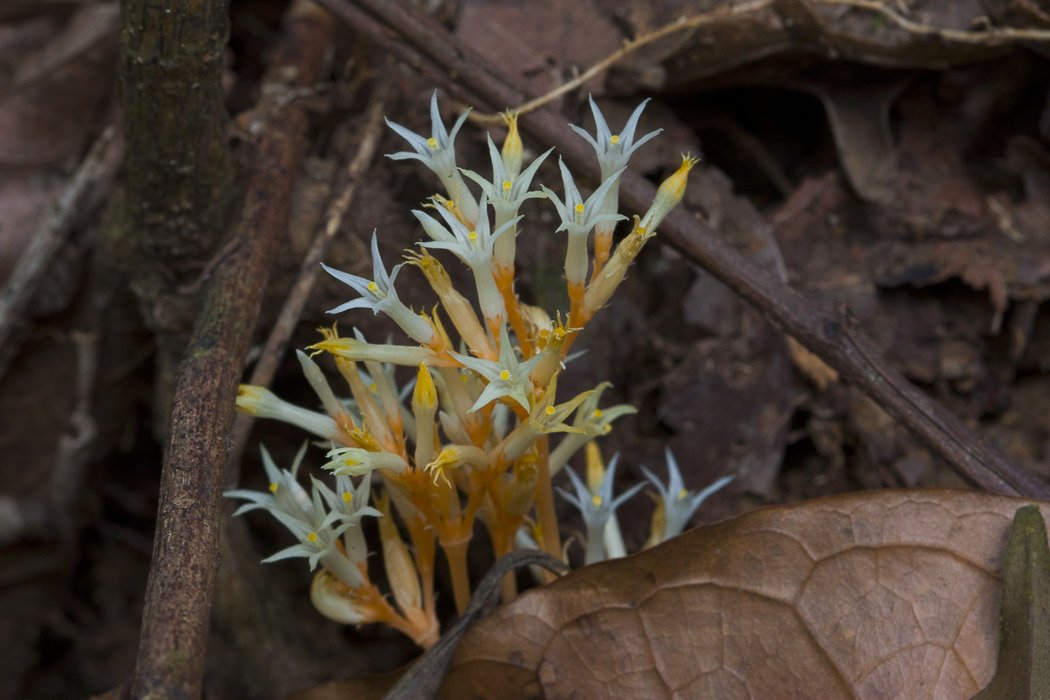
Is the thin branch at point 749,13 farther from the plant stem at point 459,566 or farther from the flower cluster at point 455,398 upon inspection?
the plant stem at point 459,566

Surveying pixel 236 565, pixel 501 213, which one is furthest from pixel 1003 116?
pixel 236 565

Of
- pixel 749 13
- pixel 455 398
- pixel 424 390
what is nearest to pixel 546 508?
pixel 455 398

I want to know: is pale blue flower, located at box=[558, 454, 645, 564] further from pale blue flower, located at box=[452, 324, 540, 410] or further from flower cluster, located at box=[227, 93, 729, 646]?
pale blue flower, located at box=[452, 324, 540, 410]

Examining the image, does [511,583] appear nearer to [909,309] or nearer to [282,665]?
[282,665]

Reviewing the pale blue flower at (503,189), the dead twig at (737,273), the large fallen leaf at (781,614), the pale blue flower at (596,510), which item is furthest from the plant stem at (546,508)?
the dead twig at (737,273)

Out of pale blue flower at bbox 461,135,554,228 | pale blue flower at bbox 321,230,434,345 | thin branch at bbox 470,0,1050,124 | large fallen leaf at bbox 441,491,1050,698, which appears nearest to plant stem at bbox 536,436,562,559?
large fallen leaf at bbox 441,491,1050,698
